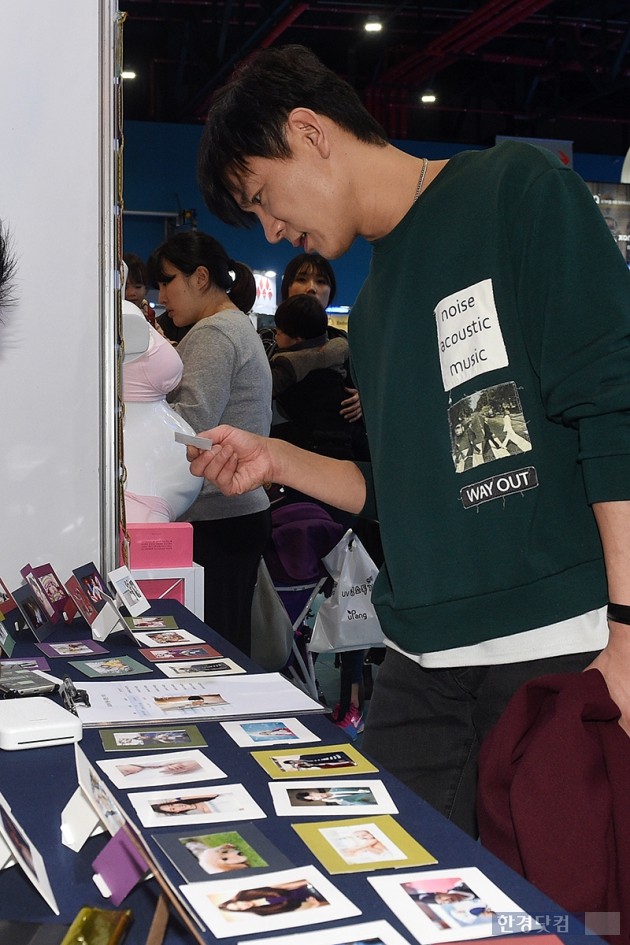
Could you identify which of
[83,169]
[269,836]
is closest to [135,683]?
[269,836]

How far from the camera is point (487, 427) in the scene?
1254mm

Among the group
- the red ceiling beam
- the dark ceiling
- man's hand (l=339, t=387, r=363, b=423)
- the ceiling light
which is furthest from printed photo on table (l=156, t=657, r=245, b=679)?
the ceiling light

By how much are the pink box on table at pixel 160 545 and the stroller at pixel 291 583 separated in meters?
0.99

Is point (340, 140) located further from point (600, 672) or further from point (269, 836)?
point (269, 836)

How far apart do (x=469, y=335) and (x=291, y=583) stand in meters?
2.71

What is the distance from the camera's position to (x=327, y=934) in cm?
80

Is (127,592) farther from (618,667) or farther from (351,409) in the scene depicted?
(351,409)

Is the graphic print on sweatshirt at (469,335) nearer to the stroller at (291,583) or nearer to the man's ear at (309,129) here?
the man's ear at (309,129)

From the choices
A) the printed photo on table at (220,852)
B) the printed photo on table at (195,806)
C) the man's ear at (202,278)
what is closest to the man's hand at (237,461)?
the printed photo on table at (195,806)

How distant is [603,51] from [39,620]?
9.73 m

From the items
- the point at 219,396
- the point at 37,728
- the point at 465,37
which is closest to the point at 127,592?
the point at 37,728

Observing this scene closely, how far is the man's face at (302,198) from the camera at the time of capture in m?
1.43

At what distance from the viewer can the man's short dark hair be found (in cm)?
140

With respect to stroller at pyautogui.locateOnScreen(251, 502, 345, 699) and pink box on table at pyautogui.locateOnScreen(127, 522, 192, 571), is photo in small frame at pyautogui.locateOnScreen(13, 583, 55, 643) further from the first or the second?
stroller at pyautogui.locateOnScreen(251, 502, 345, 699)
